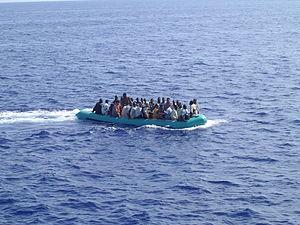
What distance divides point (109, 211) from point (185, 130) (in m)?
13.5

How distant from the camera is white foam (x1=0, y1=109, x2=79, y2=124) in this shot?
1635 inches

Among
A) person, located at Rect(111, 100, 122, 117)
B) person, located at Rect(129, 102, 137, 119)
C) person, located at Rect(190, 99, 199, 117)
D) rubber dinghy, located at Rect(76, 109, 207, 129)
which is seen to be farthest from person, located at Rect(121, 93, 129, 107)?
person, located at Rect(190, 99, 199, 117)

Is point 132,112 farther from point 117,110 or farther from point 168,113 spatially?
point 168,113

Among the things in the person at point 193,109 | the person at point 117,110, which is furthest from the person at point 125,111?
the person at point 193,109

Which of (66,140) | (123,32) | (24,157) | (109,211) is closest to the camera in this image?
(109,211)

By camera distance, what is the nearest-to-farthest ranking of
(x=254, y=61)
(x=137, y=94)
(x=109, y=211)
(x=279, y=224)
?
(x=279, y=224) → (x=109, y=211) → (x=137, y=94) → (x=254, y=61)

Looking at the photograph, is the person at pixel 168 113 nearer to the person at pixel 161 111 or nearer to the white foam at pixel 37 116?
the person at pixel 161 111

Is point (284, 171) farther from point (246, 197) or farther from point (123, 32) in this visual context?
point (123, 32)

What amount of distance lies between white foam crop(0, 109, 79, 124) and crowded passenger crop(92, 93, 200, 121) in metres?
3.51

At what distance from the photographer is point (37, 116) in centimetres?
4275

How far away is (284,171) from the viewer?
30.1 metres

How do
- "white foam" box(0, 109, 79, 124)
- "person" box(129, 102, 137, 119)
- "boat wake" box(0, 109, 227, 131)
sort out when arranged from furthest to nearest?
"white foam" box(0, 109, 79, 124), "boat wake" box(0, 109, 227, 131), "person" box(129, 102, 137, 119)

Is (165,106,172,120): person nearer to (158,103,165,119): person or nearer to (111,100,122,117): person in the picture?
(158,103,165,119): person

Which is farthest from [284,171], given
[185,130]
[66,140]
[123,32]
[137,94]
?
[123,32]
